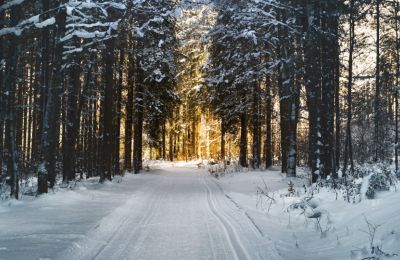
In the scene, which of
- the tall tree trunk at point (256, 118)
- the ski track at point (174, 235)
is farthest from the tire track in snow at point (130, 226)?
the tall tree trunk at point (256, 118)

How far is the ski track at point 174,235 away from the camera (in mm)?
6715

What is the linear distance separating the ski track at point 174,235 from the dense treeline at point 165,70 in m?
4.40

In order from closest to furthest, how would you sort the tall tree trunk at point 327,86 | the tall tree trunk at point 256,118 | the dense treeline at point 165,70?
the dense treeline at point 165,70, the tall tree trunk at point 327,86, the tall tree trunk at point 256,118

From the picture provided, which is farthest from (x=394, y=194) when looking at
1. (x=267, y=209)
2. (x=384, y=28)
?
(x=384, y=28)

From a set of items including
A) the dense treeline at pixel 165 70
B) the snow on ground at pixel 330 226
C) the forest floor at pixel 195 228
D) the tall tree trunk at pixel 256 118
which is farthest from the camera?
the tall tree trunk at pixel 256 118

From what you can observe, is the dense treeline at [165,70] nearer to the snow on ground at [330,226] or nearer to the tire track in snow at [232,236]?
the snow on ground at [330,226]

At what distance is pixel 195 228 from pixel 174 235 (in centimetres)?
79

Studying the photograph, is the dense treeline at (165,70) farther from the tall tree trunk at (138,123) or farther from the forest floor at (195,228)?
the forest floor at (195,228)

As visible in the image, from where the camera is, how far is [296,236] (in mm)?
8336

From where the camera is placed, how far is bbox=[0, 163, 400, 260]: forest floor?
6676 millimetres

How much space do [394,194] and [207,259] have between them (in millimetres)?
4241

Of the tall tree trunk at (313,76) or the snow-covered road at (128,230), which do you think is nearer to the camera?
the snow-covered road at (128,230)

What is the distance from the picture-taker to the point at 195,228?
28.8 feet

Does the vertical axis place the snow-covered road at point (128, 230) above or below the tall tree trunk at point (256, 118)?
below
